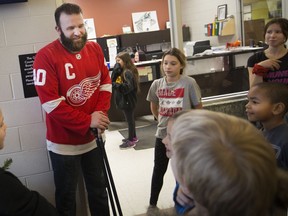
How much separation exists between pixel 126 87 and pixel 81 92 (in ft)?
7.81

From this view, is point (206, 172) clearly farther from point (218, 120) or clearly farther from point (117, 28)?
point (117, 28)

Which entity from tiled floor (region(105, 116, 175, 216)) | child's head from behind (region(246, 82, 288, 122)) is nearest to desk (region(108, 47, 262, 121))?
tiled floor (region(105, 116, 175, 216))

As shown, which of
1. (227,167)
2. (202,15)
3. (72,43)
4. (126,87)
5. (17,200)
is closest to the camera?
(227,167)

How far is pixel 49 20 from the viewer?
2.20 metres

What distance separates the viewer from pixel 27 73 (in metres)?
2.22

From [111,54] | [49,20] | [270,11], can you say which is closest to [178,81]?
[49,20]

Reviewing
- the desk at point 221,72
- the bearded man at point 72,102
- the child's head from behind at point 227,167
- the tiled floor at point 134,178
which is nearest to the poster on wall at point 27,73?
the bearded man at point 72,102

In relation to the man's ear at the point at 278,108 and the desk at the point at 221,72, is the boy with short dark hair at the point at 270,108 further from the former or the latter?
the desk at the point at 221,72

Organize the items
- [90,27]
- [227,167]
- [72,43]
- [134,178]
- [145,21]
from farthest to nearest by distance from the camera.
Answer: [145,21], [90,27], [134,178], [72,43], [227,167]

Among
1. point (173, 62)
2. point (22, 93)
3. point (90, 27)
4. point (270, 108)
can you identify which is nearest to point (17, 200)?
point (22, 93)

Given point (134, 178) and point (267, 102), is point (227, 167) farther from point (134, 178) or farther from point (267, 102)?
point (134, 178)

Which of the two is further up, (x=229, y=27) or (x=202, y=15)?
(x=202, y=15)

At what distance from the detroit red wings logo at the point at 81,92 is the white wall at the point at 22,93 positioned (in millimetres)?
392

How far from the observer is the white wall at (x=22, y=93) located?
2154 millimetres
